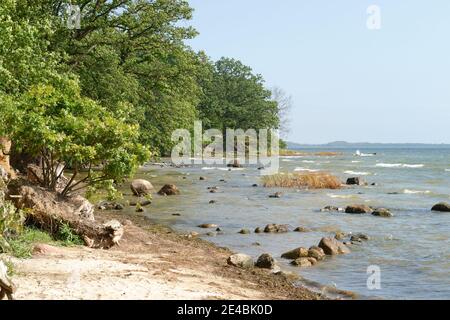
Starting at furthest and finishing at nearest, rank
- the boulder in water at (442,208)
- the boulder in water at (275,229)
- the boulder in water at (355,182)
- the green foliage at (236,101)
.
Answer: the green foliage at (236,101), the boulder in water at (355,182), the boulder in water at (442,208), the boulder in water at (275,229)

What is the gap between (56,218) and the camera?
47.1ft

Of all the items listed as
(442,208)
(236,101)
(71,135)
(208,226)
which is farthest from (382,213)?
(236,101)

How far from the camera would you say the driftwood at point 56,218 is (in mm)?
14273

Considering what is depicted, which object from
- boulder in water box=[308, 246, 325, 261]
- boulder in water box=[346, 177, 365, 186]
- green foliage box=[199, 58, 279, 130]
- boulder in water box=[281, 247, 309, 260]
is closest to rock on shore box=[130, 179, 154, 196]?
boulder in water box=[281, 247, 309, 260]

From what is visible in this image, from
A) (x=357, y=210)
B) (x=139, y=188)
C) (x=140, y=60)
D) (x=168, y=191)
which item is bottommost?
(x=357, y=210)

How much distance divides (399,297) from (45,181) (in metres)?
9.66

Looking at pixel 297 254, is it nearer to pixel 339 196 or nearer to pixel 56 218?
pixel 56 218

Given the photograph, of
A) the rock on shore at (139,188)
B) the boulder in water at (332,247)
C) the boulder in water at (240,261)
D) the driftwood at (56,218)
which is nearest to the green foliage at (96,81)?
the driftwood at (56,218)

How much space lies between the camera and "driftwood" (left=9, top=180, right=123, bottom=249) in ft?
46.8

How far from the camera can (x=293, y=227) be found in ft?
71.4

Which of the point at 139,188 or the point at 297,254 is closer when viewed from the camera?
the point at 297,254

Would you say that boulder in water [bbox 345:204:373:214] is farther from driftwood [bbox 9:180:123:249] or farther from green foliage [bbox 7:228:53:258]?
green foliage [bbox 7:228:53:258]

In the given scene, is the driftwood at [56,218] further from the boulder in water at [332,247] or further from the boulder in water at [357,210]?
the boulder in water at [357,210]
